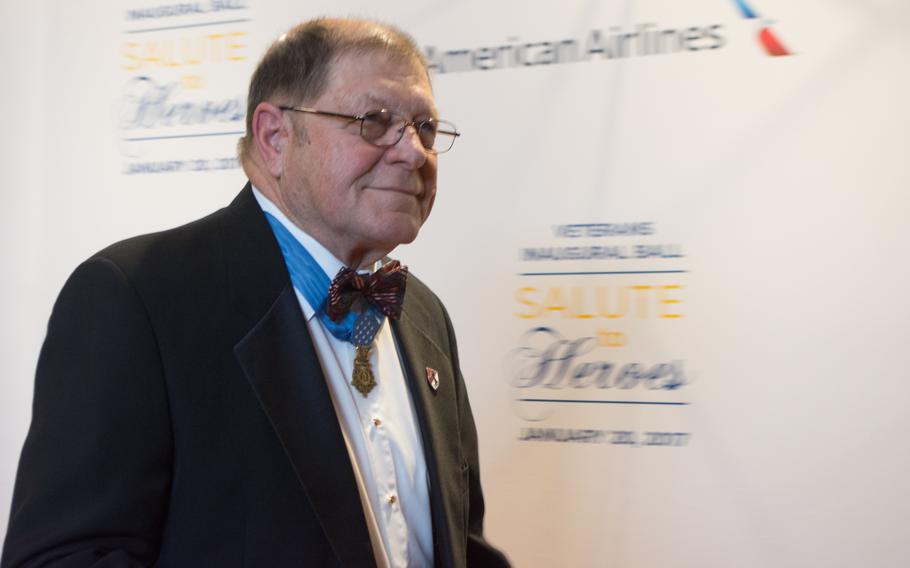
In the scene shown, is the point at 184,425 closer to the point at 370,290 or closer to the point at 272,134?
the point at 370,290

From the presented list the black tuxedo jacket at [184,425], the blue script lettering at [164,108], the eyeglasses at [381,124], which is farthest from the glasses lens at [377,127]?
the blue script lettering at [164,108]

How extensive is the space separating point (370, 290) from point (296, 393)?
10.9 inches

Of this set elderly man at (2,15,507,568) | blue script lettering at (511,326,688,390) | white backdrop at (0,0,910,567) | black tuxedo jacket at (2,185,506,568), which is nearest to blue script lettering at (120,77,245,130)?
white backdrop at (0,0,910,567)

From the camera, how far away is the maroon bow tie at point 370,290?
1.52 m

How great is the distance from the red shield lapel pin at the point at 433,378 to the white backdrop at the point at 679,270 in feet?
2.79

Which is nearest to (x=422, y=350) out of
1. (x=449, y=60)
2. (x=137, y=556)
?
(x=137, y=556)

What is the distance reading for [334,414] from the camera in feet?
4.50

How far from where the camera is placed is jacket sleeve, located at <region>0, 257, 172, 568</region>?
1179 mm

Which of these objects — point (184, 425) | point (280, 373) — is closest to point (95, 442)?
point (184, 425)

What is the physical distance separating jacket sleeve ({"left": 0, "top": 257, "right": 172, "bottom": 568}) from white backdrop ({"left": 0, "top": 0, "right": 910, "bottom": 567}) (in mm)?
1398

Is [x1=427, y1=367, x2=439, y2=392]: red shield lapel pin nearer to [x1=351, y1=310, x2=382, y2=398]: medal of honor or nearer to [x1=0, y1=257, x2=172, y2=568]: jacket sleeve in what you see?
[x1=351, y1=310, x2=382, y2=398]: medal of honor

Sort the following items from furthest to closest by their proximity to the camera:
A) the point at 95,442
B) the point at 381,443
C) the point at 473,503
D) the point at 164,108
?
the point at 164,108 < the point at 473,503 < the point at 381,443 < the point at 95,442

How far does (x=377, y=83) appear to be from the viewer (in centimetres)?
155

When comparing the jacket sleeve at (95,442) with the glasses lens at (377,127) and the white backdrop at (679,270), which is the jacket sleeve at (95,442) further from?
the white backdrop at (679,270)
